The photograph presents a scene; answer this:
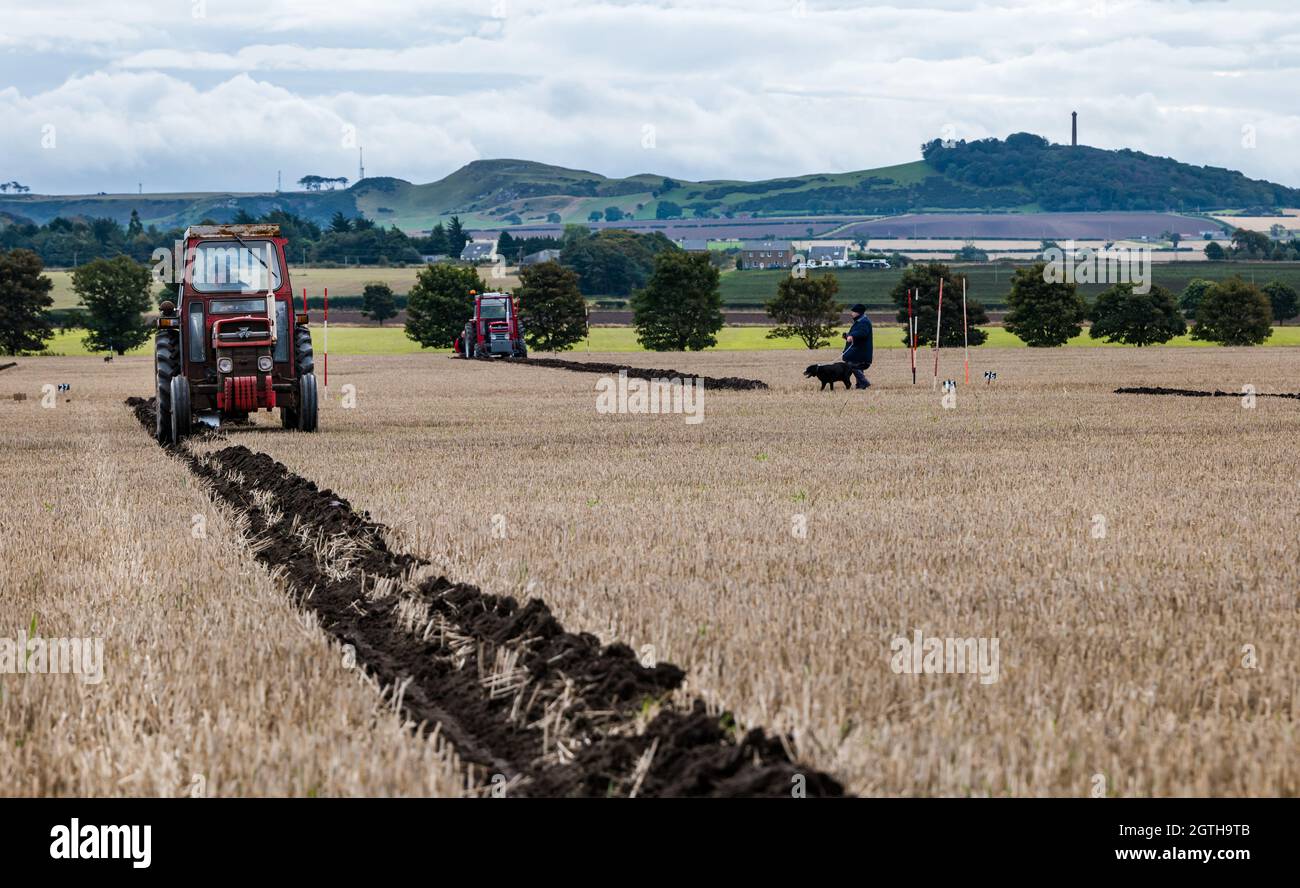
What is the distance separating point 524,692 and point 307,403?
55.1 ft

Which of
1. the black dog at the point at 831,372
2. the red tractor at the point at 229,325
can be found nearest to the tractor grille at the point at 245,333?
the red tractor at the point at 229,325

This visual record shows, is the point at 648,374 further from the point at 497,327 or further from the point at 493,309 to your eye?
the point at 493,309

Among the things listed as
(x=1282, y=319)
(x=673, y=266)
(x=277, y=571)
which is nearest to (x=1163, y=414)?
(x=277, y=571)

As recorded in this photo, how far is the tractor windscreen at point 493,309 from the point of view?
64.1m

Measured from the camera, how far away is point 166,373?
22453 millimetres

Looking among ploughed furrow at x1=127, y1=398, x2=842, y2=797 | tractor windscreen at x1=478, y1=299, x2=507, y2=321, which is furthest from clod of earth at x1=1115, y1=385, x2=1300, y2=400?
tractor windscreen at x1=478, y1=299, x2=507, y2=321

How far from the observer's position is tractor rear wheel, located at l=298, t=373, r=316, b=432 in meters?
22.8

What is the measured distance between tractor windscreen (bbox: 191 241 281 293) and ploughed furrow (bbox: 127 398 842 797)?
11668 millimetres

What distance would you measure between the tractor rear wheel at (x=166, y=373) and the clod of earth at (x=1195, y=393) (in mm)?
20680

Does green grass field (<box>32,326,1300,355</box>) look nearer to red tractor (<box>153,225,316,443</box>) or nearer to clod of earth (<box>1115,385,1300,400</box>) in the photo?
clod of earth (<box>1115,385,1300,400</box>)

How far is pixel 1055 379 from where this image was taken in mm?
41219

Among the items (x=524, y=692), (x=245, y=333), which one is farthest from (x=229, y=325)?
(x=524, y=692)
